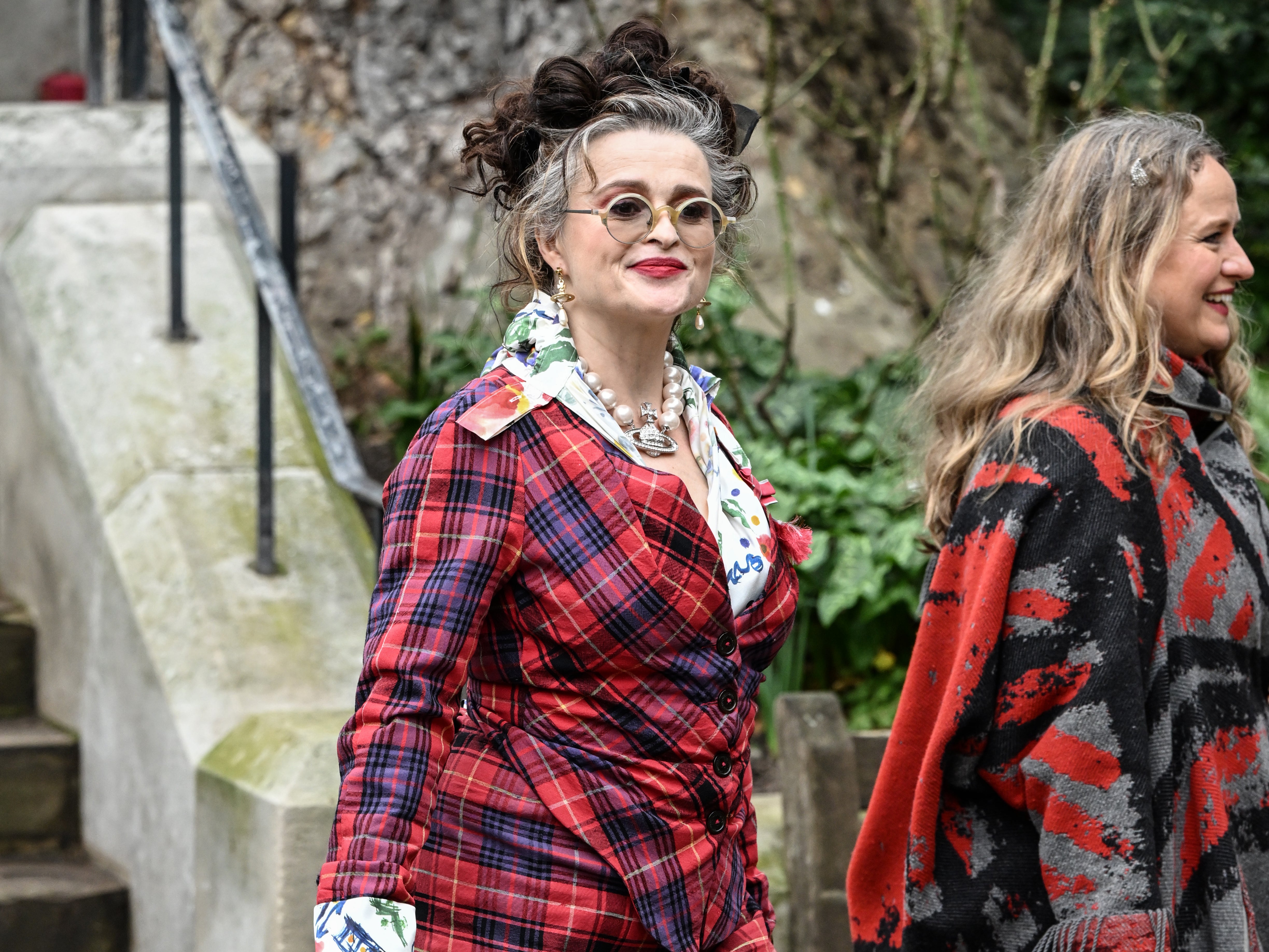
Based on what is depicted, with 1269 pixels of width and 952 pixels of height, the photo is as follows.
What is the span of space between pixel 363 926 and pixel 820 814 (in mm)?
1808

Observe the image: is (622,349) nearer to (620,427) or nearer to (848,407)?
(620,427)

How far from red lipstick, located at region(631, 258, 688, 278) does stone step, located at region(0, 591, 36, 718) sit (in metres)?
3.06

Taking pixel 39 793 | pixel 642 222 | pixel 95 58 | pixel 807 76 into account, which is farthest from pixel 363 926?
pixel 95 58

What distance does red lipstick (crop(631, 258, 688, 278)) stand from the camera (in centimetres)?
197

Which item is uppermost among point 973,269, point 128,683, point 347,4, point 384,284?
point 347,4

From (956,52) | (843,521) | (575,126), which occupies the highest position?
(956,52)

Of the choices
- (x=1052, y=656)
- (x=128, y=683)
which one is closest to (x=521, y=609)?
(x=1052, y=656)

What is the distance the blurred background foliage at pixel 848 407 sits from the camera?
14.6 ft

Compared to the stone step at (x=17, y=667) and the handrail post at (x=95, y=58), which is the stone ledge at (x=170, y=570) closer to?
the stone step at (x=17, y=667)

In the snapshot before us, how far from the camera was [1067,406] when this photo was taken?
7.70 ft

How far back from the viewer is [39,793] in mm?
3986

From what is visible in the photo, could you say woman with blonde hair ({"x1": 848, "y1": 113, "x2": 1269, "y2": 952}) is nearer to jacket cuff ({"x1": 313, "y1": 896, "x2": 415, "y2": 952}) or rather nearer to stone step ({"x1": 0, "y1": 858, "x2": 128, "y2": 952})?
jacket cuff ({"x1": 313, "y1": 896, "x2": 415, "y2": 952})

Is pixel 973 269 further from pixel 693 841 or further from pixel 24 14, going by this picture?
pixel 24 14

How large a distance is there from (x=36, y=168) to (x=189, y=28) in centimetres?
196
